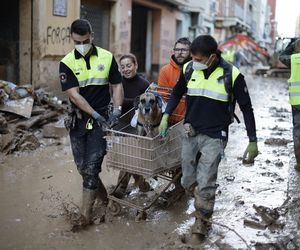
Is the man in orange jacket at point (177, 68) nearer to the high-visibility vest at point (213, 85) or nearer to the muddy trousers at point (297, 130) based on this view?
the high-visibility vest at point (213, 85)

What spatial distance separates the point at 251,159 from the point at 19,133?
196 inches

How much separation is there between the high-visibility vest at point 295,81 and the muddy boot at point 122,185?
2808mm

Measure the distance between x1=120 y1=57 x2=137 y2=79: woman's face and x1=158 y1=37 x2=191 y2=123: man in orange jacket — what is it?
0.35 m

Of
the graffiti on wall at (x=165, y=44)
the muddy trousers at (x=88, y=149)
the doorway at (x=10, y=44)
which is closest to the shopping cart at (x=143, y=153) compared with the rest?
the muddy trousers at (x=88, y=149)

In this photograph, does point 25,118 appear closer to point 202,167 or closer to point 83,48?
point 83,48

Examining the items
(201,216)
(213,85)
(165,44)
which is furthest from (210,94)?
(165,44)

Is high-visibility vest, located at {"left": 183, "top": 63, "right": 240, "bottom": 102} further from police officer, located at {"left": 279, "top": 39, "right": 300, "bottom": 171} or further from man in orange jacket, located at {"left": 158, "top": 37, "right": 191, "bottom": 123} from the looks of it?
police officer, located at {"left": 279, "top": 39, "right": 300, "bottom": 171}

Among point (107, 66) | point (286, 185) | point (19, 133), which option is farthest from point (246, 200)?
point (19, 133)

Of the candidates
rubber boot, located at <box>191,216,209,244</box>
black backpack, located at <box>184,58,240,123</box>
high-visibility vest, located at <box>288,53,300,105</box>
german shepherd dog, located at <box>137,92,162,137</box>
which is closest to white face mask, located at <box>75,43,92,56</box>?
german shepherd dog, located at <box>137,92,162,137</box>

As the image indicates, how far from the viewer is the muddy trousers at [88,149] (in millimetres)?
4602

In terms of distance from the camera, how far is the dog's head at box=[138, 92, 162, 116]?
4656 mm

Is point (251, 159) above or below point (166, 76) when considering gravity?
below

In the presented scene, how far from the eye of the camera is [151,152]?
14.2 ft

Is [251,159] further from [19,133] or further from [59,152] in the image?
[19,133]
